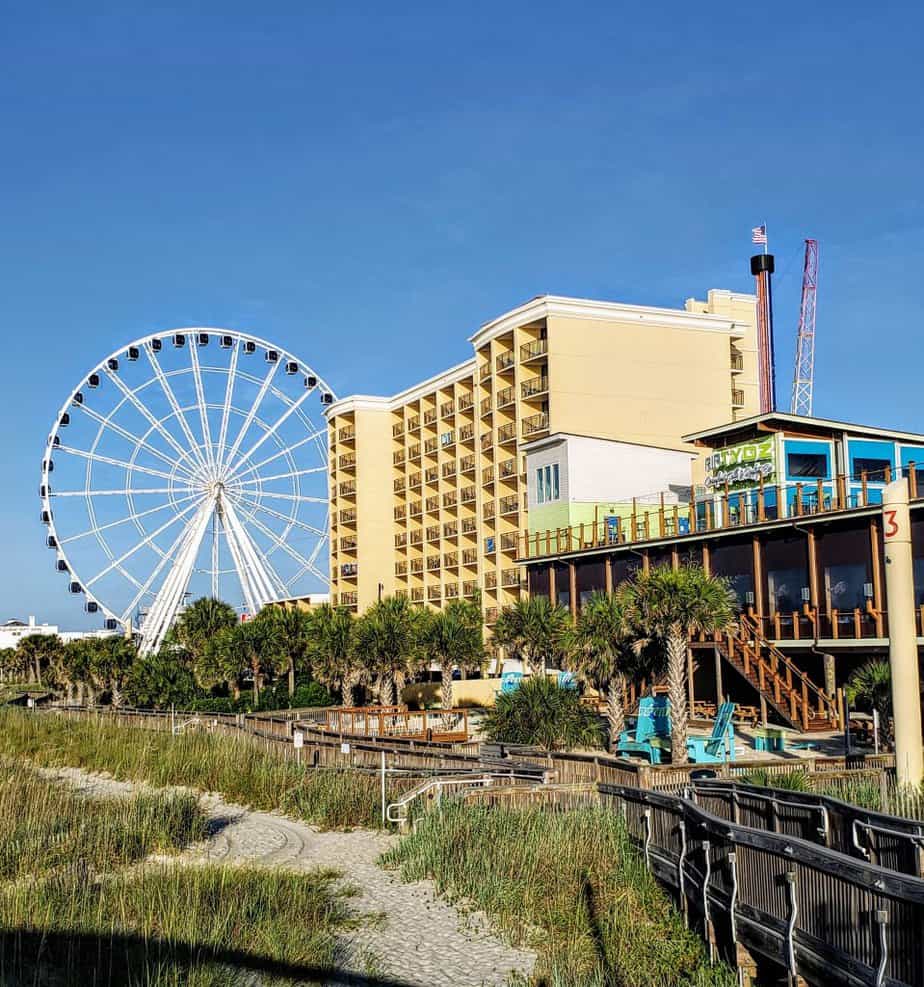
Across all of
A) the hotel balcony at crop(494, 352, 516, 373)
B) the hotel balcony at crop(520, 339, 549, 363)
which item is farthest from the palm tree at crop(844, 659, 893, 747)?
the hotel balcony at crop(494, 352, 516, 373)

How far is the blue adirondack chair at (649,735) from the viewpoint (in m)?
27.9

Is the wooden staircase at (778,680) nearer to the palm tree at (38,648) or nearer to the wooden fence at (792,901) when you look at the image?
the wooden fence at (792,901)

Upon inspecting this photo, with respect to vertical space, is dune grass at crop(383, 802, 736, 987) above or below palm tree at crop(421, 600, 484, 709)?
below

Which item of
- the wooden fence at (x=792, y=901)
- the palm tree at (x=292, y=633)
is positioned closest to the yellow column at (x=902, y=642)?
the wooden fence at (x=792, y=901)

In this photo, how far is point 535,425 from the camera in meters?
57.9

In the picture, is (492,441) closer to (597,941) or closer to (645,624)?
(645,624)

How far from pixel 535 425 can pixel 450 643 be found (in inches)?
720

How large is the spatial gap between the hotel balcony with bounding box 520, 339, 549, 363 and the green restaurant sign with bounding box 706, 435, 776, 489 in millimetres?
17436

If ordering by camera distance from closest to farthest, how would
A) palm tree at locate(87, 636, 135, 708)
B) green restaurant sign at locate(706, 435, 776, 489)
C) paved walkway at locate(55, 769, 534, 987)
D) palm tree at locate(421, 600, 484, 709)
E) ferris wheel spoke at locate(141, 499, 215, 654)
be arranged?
1. paved walkway at locate(55, 769, 534, 987)
2. green restaurant sign at locate(706, 435, 776, 489)
3. palm tree at locate(421, 600, 484, 709)
4. ferris wheel spoke at locate(141, 499, 215, 654)
5. palm tree at locate(87, 636, 135, 708)

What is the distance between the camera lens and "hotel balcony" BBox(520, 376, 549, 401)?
5775 cm

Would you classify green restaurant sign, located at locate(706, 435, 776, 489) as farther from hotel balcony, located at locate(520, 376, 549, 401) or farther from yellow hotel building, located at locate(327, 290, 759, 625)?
hotel balcony, located at locate(520, 376, 549, 401)

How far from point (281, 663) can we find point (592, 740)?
82.5ft

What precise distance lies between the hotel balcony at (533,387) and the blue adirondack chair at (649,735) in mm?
28055

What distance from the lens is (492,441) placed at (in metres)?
61.6
